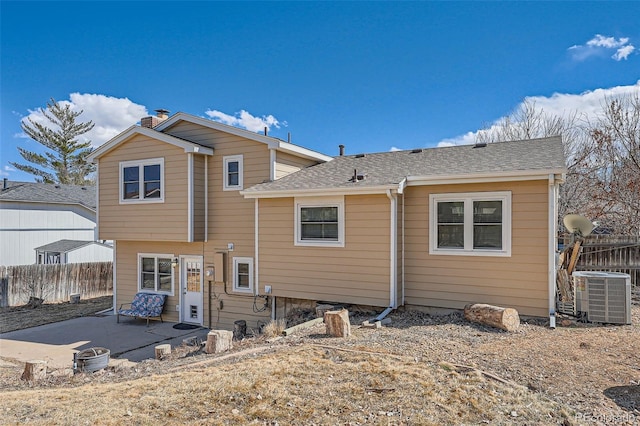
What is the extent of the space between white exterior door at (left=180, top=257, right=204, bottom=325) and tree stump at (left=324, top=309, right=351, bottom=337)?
651 centimetres

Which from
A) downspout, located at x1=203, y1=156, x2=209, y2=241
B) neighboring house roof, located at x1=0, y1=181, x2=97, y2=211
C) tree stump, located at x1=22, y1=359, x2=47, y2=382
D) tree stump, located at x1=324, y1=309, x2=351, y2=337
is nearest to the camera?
tree stump, located at x1=22, y1=359, x2=47, y2=382

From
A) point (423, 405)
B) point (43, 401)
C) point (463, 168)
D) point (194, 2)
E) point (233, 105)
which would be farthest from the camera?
point (233, 105)

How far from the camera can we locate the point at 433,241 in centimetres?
899

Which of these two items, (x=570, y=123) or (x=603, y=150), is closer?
(x=603, y=150)

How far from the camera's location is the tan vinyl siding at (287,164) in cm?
1142

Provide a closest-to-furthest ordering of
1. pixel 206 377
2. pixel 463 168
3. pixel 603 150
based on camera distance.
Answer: pixel 206 377
pixel 463 168
pixel 603 150

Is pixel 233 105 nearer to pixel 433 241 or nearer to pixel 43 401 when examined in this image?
pixel 433 241

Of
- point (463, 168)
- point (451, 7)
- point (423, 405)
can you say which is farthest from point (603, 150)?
point (423, 405)

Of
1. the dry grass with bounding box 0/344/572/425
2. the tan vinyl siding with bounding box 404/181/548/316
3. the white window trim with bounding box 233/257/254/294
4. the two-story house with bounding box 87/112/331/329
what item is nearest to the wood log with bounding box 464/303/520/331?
the tan vinyl siding with bounding box 404/181/548/316

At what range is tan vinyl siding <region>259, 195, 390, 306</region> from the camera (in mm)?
9094

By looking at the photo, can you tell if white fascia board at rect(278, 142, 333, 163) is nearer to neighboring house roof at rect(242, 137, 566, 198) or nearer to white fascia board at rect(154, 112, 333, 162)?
white fascia board at rect(154, 112, 333, 162)

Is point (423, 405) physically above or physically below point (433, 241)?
below

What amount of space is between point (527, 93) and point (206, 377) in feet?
69.7

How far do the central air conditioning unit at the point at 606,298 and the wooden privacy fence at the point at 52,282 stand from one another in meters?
17.7
